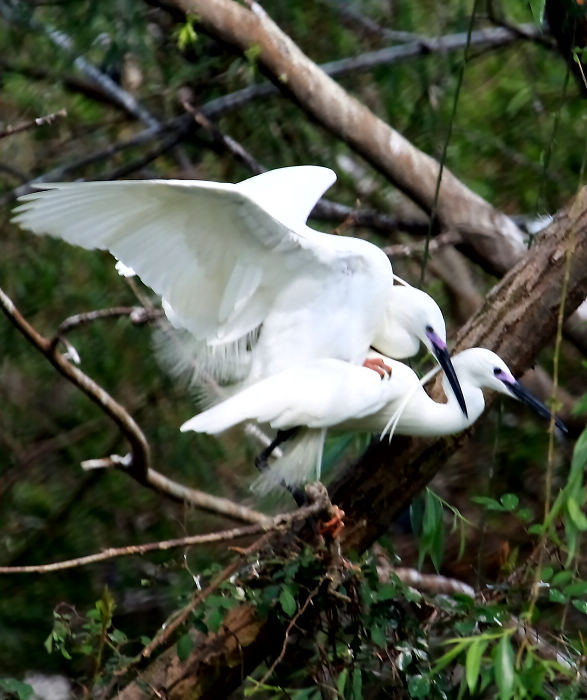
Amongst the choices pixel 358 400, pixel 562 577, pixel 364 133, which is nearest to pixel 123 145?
pixel 364 133

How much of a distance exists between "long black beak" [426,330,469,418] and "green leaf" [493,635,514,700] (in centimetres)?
67

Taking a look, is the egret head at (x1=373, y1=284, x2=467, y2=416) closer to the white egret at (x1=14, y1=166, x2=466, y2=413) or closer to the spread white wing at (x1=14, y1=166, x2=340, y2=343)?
the white egret at (x1=14, y1=166, x2=466, y2=413)

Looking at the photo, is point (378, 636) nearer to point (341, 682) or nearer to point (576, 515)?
point (341, 682)

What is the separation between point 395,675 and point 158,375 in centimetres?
165

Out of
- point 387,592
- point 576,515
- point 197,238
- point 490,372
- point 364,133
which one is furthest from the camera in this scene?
point 364,133

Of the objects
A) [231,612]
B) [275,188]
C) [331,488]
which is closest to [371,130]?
[275,188]

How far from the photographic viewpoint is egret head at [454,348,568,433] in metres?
2.15

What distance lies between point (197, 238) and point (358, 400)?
15.9 inches

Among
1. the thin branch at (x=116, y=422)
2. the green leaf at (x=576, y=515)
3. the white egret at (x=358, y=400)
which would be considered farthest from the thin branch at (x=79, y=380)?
the green leaf at (x=576, y=515)

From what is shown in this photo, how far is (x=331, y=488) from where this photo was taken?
221 cm

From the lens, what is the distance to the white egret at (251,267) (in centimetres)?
A: 196

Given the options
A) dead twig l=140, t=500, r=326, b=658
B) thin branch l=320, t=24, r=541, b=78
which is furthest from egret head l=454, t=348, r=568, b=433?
thin branch l=320, t=24, r=541, b=78

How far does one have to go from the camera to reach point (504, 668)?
151 cm

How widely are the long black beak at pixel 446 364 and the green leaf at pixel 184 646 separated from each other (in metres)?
0.64
